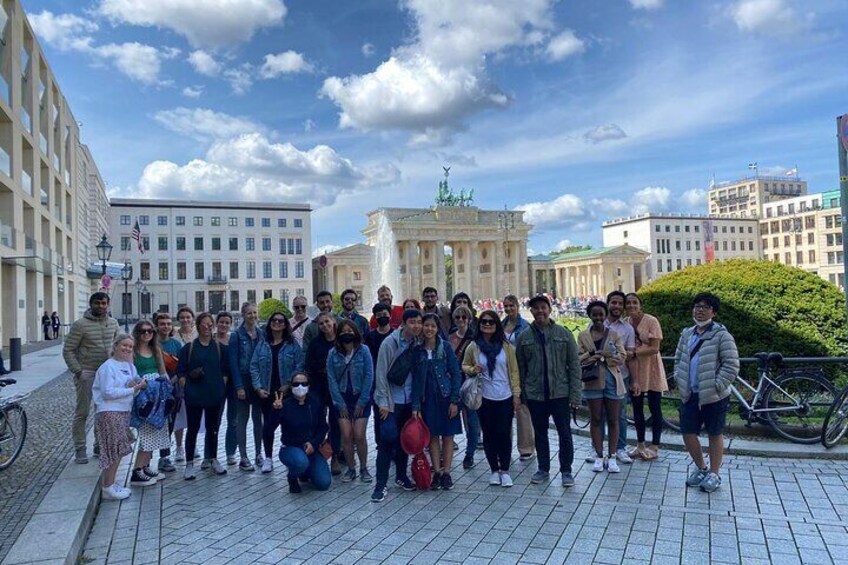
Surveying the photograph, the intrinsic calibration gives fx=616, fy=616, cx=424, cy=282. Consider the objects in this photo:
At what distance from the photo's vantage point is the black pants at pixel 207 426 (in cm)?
711

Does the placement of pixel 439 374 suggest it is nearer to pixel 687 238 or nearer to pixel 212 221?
pixel 212 221

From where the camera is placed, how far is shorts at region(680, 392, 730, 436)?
19.5 ft

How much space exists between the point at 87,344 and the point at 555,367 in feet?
17.6

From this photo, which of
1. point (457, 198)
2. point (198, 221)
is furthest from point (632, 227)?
point (198, 221)

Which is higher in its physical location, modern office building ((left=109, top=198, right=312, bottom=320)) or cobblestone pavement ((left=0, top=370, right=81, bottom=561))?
modern office building ((left=109, top=198, right=312, bottom=320))

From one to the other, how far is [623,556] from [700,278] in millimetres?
6728

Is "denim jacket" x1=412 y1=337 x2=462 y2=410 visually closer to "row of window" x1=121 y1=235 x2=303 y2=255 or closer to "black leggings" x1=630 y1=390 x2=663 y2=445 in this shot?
"black leggings" x1=630 y1=390 x2=663 y2=445

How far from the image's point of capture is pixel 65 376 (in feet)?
53.6

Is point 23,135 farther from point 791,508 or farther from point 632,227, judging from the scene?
point 632,227

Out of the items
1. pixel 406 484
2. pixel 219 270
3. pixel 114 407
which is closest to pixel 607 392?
pixel 406 484

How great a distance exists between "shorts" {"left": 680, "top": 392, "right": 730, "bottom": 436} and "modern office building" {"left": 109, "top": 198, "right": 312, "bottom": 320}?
6894 centimetres

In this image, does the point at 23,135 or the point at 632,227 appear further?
the point at 632,227

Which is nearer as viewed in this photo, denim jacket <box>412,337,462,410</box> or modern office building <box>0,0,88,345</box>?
denim jacket <box>412,337,462,410</box>

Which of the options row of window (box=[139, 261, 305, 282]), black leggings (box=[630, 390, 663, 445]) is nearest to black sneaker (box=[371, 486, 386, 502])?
black leggings (box=[630, 390, 663, 445])
